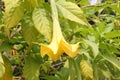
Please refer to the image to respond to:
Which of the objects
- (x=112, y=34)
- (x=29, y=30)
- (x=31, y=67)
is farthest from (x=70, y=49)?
(x=112, y=34)

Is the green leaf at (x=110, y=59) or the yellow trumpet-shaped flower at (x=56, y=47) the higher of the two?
the yellow trumpet-shaped flower at (x=56, y=47)

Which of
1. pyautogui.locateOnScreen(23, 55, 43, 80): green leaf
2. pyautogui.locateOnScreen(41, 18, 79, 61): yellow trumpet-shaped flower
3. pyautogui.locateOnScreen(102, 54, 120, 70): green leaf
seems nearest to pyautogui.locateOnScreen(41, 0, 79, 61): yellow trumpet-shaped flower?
pyautogui.locateOnScreen(41, 18, 79, 61): yellow trumpet-shaped flower

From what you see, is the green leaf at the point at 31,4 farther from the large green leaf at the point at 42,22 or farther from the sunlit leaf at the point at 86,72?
the sunlit leaf at the point at 86,72

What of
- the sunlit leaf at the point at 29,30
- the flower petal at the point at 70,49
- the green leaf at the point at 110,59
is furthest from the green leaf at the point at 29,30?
the green leaf at the point at 110,59

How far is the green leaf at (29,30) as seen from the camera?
749 mm

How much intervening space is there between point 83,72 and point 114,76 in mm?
356

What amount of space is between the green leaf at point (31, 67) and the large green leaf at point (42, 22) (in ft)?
0.62

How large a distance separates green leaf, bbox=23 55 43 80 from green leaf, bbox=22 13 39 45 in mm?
143

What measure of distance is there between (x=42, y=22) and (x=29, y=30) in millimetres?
63

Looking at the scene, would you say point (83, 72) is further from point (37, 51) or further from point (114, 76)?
point (114, 76)

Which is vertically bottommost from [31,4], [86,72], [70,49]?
[86,72]

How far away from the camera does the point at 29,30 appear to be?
0.76m

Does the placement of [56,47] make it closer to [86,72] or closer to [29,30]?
[29,30]

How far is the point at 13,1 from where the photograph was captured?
2.25ft
